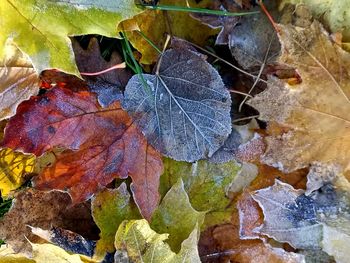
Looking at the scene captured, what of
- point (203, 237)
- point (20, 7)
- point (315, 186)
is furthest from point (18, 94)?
point (315, 186)

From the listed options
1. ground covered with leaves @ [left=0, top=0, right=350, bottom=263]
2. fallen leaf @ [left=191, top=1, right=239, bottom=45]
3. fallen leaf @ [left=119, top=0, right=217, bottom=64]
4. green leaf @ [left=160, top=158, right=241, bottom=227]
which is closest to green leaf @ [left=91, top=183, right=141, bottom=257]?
ground covered with leaves @ [left=0, top=0, right=350, bottom=263]

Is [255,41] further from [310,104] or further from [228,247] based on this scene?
[228,247]

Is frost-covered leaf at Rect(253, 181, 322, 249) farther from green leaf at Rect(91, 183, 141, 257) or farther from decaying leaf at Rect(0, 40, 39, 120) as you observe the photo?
decaying leaf at Rect(0, 40, 39, 120)

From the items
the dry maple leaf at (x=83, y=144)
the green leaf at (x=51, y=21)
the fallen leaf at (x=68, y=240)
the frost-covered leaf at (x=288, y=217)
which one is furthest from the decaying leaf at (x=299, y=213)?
the green leaf at (x=51, y=21)

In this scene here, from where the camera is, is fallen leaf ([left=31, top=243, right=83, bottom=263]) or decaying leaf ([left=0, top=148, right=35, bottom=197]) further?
decaying leaf ([left=0, top=148, right=35, bottom=197])

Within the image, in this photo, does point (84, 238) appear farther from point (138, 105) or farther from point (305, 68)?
point (305, 68)

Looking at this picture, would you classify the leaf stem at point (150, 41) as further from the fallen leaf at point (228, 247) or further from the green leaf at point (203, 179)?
the fallen leaf at point (228, 247)
